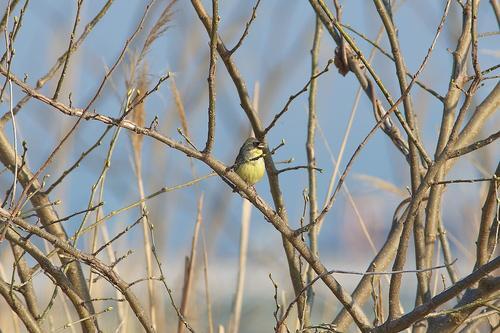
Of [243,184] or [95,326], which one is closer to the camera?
[243,184]

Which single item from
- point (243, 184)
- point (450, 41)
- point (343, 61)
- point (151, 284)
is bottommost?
point (243, 184)

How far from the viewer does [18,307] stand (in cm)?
183

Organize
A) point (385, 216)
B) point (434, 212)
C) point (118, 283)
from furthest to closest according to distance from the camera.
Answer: point (385, 216), point (434, 212), point (118, 283)

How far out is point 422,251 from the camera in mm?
2014

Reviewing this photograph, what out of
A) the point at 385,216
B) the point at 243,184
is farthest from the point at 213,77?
the point at 385,216

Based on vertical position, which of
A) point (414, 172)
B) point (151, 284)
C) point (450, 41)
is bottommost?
point (414, 172)

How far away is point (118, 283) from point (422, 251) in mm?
741

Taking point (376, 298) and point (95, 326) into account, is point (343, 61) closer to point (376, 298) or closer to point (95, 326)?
point (376, 298)

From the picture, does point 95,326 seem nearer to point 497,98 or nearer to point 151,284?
point 151,284

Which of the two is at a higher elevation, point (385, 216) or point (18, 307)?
point (385, 216)

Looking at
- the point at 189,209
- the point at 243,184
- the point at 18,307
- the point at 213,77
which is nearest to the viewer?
the point at 213,77

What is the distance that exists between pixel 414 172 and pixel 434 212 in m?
0.13

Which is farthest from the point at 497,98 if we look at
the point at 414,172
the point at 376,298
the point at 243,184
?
the point at 243,184

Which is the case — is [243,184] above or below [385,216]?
below
